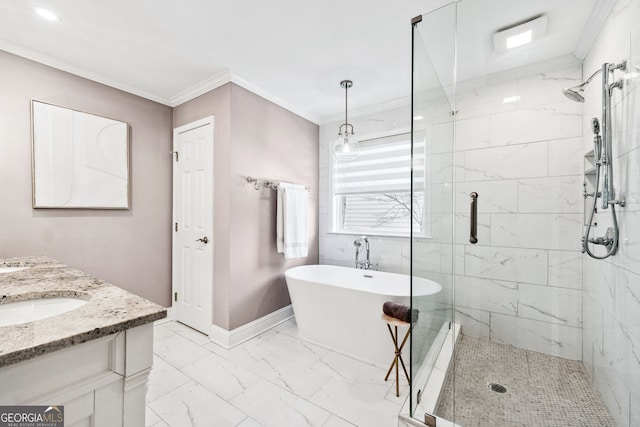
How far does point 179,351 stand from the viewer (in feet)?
7.55

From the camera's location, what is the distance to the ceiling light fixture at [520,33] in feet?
5.62

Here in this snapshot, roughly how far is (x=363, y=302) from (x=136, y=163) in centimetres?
258

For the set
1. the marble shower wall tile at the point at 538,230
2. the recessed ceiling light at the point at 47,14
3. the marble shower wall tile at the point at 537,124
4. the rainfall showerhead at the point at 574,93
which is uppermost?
the recessed ceiling light at the point at 47,14

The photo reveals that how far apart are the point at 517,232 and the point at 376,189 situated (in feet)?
4.76

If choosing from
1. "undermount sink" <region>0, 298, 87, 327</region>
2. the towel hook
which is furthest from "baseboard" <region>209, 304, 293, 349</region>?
"undermount sink" <region>0, 298, 87, 327</region>

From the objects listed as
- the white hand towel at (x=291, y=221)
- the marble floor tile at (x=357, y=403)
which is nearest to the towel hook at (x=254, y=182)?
the white hand towel at (x=291, y=221)

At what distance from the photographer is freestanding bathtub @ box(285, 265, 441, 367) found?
6.98 feet

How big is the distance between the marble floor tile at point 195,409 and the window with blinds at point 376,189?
2194 millimetres

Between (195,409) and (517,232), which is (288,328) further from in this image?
(517,232)

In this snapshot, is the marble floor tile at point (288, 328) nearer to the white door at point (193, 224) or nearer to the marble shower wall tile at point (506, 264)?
the white door at point (193, 224)

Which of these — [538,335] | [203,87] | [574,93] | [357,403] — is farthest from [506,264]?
[203,87]

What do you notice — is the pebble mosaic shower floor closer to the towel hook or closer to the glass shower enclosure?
the glass shower enclosure

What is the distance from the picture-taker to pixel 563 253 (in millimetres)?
1900

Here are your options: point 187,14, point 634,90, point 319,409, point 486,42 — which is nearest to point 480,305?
point 319,409
